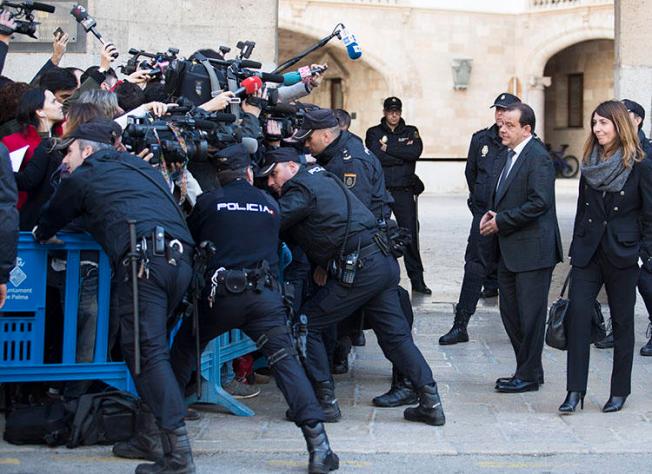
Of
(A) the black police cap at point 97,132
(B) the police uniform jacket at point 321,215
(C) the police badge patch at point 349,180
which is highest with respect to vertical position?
(A) the black police cap at point 97,132

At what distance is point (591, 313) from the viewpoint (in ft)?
25.6

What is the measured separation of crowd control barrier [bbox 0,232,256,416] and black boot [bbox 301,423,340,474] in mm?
1127

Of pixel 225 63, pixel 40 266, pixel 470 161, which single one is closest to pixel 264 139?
pixel 225 63

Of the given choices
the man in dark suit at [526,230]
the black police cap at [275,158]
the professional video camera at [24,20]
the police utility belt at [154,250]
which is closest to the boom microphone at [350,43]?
the man in dark suit at [526,230]

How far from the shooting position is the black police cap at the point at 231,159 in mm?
6758

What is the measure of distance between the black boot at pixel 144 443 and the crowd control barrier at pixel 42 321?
13.4 inches

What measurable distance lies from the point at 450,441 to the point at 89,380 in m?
2.04

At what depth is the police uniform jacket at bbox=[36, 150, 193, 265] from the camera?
20.5 feet

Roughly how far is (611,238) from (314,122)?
1.98 metres

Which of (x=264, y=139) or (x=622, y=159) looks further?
(x=264, y=139)

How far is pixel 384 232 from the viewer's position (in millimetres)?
7566

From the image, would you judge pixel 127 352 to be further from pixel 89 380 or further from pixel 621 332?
pixel 621 332

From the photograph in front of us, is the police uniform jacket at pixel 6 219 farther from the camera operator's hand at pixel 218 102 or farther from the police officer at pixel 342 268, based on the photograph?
the police officer at pixel 342 268

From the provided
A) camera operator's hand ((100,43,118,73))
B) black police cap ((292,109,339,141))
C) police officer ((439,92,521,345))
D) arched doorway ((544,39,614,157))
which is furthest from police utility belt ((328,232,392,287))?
arched doorway ((544,39,614,157))
